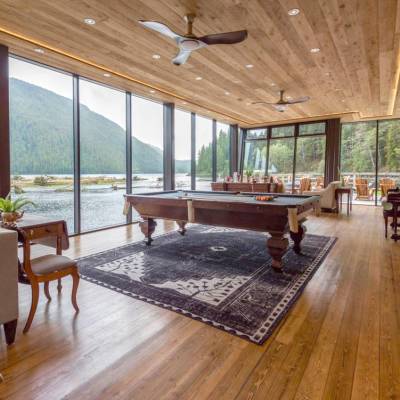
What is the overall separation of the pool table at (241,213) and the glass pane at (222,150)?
5.91m

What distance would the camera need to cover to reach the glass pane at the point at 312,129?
9714 millimetres

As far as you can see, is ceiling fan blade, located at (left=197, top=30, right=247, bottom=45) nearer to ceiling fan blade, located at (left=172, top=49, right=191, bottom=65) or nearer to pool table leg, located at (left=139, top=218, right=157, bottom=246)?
ceiling fan blade, located at (left=172, top=49, right=191, bottom=65)

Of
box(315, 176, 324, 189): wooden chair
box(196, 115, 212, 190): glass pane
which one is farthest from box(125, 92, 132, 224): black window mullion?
box(315, 176, 324, 189): wooden chair

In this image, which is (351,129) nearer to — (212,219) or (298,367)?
(212,219)

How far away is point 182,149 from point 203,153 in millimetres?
1206

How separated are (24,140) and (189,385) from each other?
472 cm

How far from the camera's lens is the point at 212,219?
396 cm

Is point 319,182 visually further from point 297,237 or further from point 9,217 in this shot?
point 9,217

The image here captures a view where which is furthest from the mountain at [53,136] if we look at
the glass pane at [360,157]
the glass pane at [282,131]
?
the glass pane at [360,157]

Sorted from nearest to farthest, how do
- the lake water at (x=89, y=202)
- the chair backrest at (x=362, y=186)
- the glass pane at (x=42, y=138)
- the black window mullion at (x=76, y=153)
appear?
the glass pane at (x=42, y=138)
the lake water at (x=89, y=202)
the black window mullion at (x=76, y=153)
the chair backrest at (x=362, y=186)

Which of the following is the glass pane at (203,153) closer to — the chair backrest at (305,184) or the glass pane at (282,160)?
the glass pane at (282,160)

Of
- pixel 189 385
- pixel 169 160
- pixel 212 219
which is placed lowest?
pixel 189 385

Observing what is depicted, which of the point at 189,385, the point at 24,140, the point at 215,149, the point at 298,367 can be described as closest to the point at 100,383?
the point at 189,385

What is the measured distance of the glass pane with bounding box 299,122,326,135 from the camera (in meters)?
9.71
